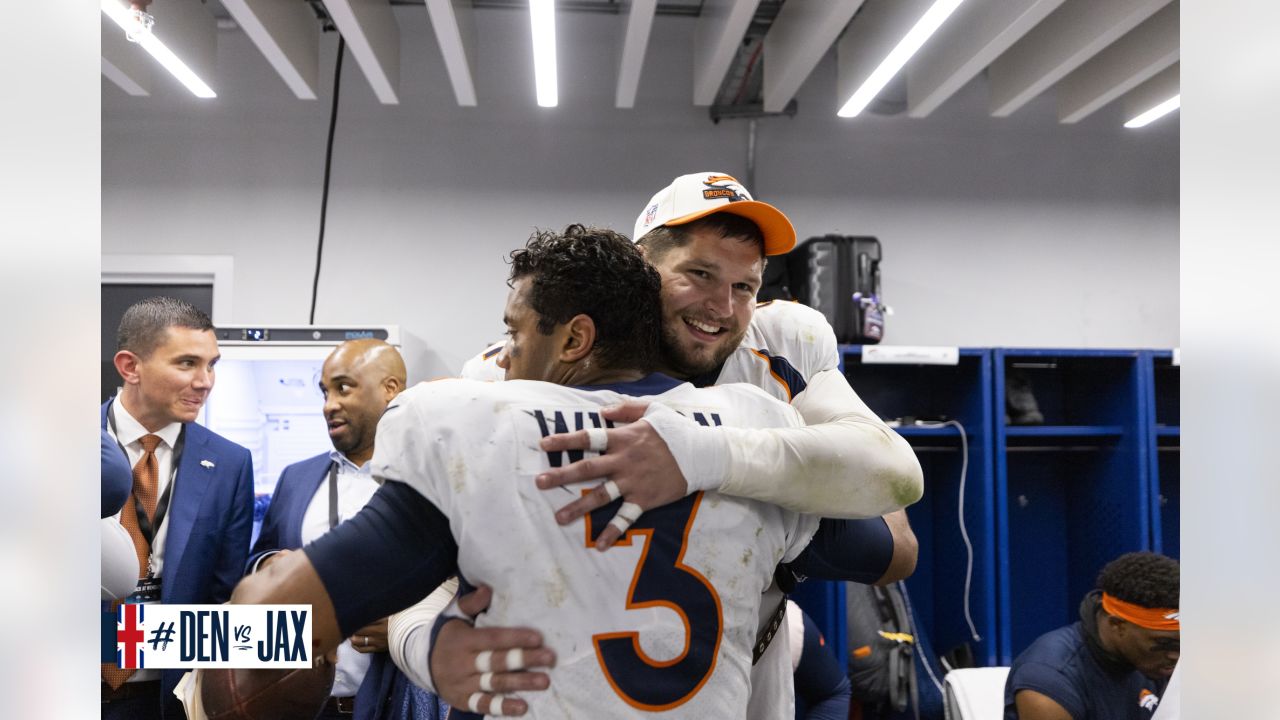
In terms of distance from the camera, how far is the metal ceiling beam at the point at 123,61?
9.92 feet

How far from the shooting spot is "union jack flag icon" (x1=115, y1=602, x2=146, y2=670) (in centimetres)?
91

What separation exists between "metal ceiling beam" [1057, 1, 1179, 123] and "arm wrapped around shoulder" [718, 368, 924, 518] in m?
2.59

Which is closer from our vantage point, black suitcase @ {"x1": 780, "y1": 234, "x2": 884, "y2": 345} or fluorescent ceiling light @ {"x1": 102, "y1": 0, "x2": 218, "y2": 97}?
fluorescent ceiling light @ {"x1": 102, "y1": 0, "x2": 218, "y2": 97}

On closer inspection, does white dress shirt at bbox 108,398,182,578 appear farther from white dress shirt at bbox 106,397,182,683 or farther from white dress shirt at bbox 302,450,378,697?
white dress shirt at bbox 302,450,378,697

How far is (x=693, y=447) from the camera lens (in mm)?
889

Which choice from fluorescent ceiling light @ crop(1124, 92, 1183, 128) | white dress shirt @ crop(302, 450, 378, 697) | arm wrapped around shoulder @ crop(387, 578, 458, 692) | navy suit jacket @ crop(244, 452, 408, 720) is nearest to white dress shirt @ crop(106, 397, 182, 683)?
navy suit jacket @ crop(244, 452, 408, 720)

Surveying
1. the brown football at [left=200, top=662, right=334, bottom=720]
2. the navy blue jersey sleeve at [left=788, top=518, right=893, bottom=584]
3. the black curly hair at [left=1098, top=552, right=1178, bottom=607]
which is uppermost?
the navy blue jersey sleeve at [left=788, top=518, right=893, bottom=584]

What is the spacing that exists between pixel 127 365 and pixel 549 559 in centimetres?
109

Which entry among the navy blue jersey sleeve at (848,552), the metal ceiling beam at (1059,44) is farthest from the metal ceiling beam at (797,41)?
the navy blue jersey sleeve at (848,552)

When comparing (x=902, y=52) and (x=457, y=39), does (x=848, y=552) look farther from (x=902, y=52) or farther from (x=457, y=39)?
(x=457, y=39)

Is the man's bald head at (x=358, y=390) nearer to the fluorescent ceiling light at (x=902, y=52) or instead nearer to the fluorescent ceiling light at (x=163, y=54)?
the fluorescent ceiling light at (x=163, y=54)
